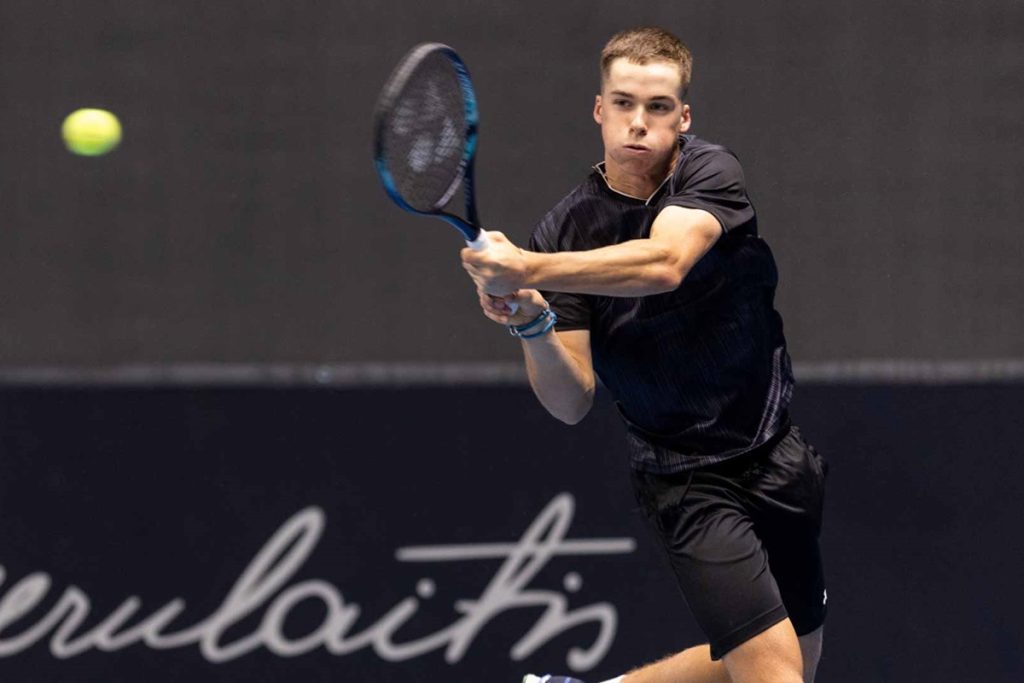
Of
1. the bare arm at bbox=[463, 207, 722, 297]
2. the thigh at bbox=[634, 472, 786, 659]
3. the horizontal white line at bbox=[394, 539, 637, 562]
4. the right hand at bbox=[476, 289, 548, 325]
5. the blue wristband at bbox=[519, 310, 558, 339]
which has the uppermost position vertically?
the bare arm at bbox=[463, 207, 722, 297]

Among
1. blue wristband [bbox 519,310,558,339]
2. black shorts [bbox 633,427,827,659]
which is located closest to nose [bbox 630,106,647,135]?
blue wristband [bbox 519,310,558,339]

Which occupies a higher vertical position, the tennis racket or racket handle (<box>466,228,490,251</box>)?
the tennis racket

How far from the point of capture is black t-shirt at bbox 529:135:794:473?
12.4 feet

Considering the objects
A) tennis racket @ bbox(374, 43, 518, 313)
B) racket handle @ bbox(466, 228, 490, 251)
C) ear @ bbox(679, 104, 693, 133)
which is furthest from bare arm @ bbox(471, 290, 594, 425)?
ear @ bbox(679, 104, 693, 133)

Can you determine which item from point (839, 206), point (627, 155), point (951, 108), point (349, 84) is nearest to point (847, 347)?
point (839, 206)

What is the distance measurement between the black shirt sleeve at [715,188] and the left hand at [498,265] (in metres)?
0.46

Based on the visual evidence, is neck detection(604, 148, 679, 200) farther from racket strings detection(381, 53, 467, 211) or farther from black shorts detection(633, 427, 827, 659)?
black shorts detection(633, 427, 827, 659)

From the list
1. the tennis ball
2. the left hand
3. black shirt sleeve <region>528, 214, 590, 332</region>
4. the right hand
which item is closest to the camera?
the left hand

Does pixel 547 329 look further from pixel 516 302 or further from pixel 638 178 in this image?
pixel 638 178

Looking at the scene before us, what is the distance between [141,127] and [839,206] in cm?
190

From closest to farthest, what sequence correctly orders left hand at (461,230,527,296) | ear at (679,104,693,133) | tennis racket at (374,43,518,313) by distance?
1. left hand at (461,230,527,296)
2. tennis racket at (374,43,518,313)
3. ear at (679,104,693,133)

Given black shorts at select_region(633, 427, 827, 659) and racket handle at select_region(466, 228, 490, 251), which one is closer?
racket handle at select_region(466, 228, 490, 251)

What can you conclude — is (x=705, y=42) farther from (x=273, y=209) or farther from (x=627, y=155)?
(x=627, y=155)

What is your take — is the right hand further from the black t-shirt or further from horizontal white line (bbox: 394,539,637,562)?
horizontal white line (bbox: 394,539,637,562)
